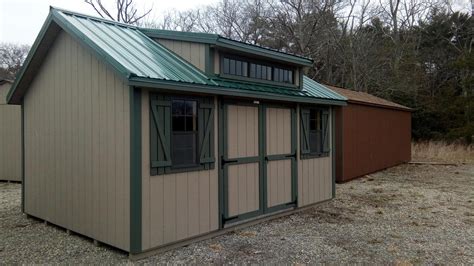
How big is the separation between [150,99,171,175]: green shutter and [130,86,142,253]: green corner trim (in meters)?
0.18

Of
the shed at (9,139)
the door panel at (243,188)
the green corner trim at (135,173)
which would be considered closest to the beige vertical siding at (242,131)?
the door panel at (243,188)

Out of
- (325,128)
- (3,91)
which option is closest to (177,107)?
(325,128)

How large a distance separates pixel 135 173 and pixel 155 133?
1.61 ft

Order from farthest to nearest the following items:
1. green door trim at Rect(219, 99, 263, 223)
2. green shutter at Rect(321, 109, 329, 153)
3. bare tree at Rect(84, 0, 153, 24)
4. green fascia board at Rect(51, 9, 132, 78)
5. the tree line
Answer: the tree line
bare tree at Rect(84, 0, 153, 24)
green shutter at Rect(321, 109, 329, 153)
green door trim at Rect(219, 99, 263, 223)
green fascia board at Rect(51, 9, 132, 78)

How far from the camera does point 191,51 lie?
5355mm

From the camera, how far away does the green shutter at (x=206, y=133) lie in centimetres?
484

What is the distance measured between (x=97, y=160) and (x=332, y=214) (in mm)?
3932

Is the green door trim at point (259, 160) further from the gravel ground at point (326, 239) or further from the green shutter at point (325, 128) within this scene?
the green shutter at point (325, 128)

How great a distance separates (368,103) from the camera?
1124cm

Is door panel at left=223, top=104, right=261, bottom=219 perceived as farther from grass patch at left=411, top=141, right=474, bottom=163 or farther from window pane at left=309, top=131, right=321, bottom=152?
grass patch at left=411, top=141, right=474, bottom=163

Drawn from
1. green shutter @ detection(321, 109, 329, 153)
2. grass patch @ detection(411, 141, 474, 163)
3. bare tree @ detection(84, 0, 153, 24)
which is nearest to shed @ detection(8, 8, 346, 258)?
green shutter @ detection(321, 109, 329, 153)

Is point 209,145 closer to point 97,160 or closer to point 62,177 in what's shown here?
point 97,160

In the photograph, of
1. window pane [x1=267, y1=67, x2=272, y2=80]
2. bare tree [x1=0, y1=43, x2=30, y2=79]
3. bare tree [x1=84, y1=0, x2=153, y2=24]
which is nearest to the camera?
window pane [x1=267, y1=67, x2=272, y2=80]

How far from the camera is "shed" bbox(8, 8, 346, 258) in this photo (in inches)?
168
